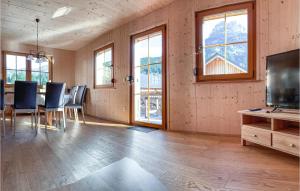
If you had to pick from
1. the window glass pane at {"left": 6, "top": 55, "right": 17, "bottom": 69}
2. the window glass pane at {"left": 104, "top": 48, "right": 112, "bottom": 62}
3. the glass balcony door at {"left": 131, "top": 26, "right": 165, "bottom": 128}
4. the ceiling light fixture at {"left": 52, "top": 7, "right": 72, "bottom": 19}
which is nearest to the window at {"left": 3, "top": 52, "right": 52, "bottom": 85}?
the window glass pane at {"left": 6, "top": 55, "right": 17, "bottom": 69}

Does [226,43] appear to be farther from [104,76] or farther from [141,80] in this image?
[104,76]

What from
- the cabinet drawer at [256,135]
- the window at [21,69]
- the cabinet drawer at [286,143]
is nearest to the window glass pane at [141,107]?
the cabinet drawer at [256,135]

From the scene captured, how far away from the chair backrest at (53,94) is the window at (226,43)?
2581 millimetres

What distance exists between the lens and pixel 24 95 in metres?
3.23

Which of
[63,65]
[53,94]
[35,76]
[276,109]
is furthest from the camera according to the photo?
[63,65]

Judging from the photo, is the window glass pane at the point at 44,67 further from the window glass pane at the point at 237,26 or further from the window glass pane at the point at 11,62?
the window glass pane at the point at 237,26

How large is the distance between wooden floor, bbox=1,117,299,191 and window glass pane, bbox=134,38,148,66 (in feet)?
6.44

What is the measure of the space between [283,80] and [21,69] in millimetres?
6837

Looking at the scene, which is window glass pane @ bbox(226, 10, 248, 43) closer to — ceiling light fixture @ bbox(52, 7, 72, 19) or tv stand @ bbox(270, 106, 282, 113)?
tv stand @ bbox(270, 106, 282, 113)

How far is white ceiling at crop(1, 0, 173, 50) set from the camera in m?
3.43

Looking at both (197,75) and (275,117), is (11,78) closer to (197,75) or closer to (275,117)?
(197,75)

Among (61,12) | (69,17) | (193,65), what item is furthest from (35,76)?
(193,65)

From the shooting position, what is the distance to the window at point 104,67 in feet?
16.5

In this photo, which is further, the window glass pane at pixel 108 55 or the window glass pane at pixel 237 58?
the window glass pane at pixel 108 55
